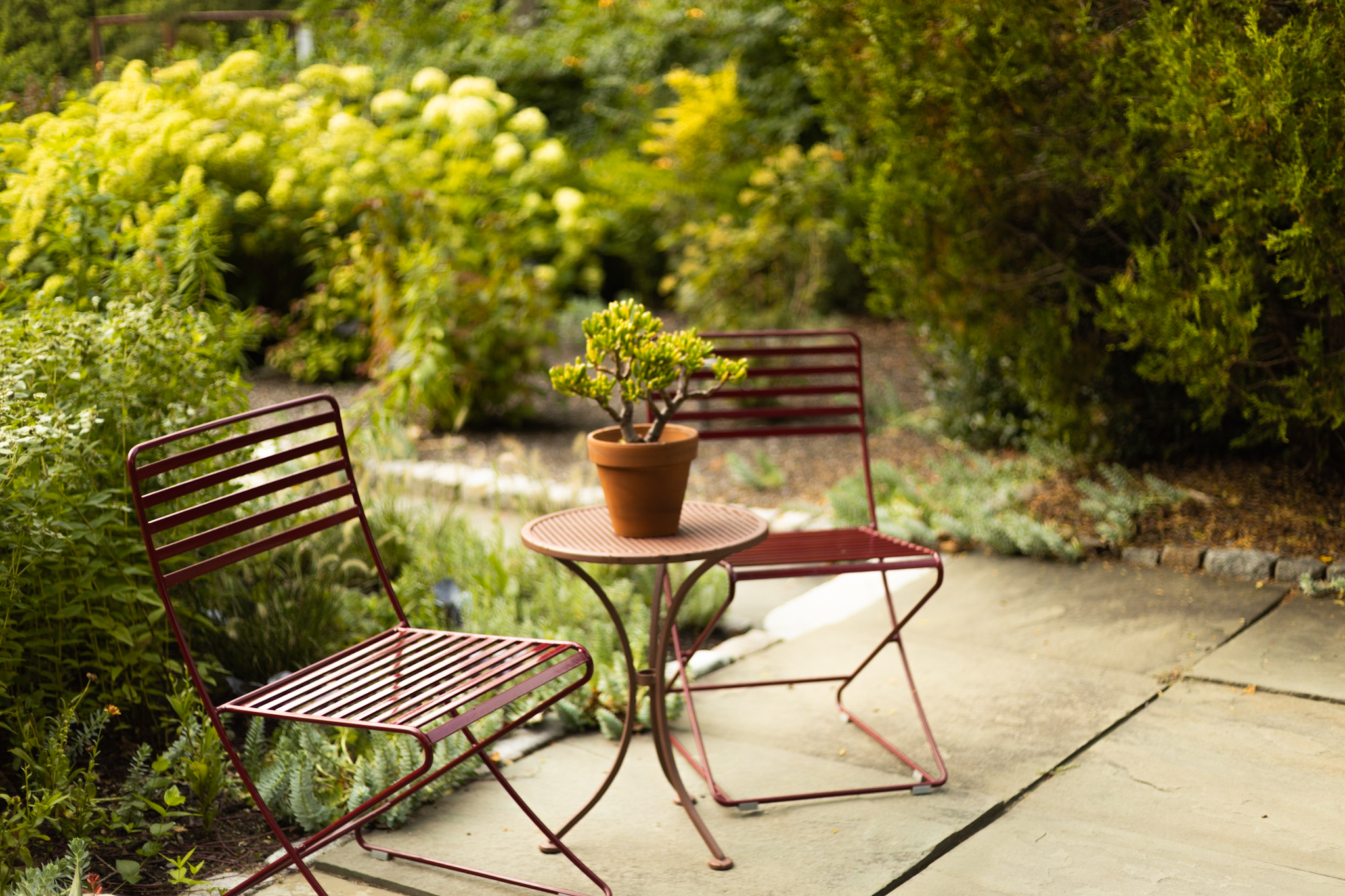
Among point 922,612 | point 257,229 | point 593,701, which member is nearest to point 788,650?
point 922,612

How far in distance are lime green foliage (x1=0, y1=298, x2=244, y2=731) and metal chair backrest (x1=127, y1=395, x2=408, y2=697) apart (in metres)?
0.11

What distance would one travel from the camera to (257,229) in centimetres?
835

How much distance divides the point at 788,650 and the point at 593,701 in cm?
88

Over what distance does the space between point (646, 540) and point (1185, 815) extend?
1.50 m

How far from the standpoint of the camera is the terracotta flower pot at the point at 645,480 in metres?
2.70

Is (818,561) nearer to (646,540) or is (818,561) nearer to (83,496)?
(646,540)

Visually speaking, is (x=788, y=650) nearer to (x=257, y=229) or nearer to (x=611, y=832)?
(x=611, y=832)

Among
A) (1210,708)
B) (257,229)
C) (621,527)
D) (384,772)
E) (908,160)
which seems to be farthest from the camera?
(257,229)

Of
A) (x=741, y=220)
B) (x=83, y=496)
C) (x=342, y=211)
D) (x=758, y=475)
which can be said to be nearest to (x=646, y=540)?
(x=83, y=496)

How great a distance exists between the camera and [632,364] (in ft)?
8.94

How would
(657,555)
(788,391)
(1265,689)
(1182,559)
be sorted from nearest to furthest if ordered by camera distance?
(657,555) → (1265,689) → (788,391) → (1182,559)

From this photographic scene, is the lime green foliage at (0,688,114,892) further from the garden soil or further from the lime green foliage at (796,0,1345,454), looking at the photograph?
the lime green foliage at (796,0,1345,454)

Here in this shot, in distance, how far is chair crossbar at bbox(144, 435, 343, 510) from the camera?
2461 millimetres

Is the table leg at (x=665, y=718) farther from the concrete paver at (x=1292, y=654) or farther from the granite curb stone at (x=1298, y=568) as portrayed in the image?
the granite curb stone at (x=1298, y=568)
